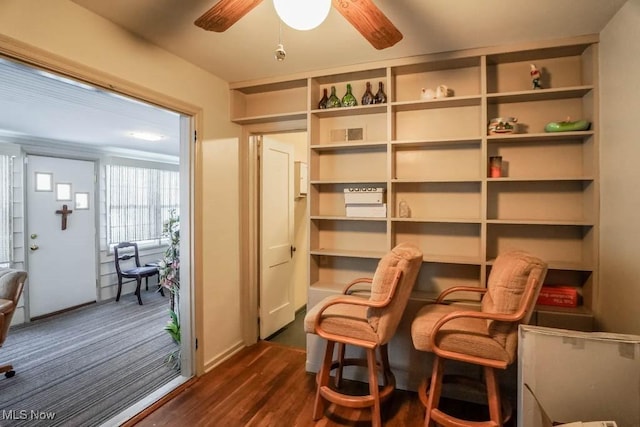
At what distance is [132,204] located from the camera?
5301 millimetres

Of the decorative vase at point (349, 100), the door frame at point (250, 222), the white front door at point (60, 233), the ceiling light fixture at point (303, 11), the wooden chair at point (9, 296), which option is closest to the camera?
the ceiling light fixture at point (303, 11)

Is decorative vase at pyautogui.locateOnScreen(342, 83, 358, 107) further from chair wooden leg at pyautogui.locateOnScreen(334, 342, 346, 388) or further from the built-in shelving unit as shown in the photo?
chair wooden leg at pyautogui.locateOnScreen(334, 342, 346, 388)

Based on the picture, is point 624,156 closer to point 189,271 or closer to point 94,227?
point 189,271

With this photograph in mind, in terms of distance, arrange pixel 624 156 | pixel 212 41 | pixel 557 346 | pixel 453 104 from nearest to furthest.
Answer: pixel 557 346, pixel 624 156, pixel 212 41, pixel 453 104

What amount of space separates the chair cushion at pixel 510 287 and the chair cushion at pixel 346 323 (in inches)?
24.7

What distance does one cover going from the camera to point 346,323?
1.86 metres

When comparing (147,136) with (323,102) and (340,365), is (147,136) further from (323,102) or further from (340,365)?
(340,365)

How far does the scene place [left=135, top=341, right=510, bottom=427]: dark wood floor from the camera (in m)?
2.01

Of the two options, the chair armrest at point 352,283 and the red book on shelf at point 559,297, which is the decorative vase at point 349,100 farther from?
the red book on shelf at point 559,297

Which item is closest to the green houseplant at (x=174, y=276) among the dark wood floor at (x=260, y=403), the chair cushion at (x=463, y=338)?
the dark wood floor at (x=260, y=403)

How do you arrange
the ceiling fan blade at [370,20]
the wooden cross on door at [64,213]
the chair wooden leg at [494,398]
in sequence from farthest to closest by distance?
the wooden cross on door at [64,213], the chair wooden leg at [494,398], the ceiling fan blade at [370,20]

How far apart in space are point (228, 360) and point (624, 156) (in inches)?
122

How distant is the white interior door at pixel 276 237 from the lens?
3182mm

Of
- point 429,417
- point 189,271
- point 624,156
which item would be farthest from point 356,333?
point 624,156
